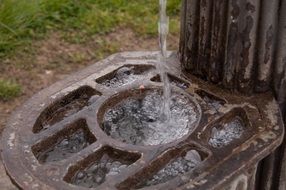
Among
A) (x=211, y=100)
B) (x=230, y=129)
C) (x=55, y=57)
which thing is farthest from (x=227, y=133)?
(x=55, y=57)

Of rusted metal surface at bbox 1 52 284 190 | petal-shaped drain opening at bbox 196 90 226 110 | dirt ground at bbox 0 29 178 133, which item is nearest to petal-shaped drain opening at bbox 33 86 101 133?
rusted metal surface at bbox 1 52 284 190

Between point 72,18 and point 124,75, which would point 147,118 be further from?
point 72,18

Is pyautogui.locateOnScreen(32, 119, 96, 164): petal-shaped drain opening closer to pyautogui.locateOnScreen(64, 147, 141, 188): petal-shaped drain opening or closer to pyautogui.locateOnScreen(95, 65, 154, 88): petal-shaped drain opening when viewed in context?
pyautogui.locateOnScreen(64, 147, 141, 188): petal-shaped drain opening

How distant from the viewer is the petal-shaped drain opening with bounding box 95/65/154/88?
2.18 metres

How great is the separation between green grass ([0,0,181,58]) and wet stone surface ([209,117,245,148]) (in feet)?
6.60

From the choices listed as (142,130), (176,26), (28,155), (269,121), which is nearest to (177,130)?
(142,130)

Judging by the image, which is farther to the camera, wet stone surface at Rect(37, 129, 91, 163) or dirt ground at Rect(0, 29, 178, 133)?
dirt ground at Rect(0, 29, 178, 133)

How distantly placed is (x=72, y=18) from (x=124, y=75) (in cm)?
189

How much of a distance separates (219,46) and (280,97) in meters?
0.26

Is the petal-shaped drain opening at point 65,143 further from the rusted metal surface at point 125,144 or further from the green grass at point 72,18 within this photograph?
the green grass at point 72,18

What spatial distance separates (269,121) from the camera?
76.0 inches

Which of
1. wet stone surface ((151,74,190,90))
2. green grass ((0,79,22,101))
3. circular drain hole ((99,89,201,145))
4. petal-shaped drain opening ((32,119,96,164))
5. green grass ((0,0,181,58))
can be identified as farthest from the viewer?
green grass ((0,0,181,58))

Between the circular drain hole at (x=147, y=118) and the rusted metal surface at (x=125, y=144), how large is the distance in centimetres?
1

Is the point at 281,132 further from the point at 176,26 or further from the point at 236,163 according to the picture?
the point at 176,26
